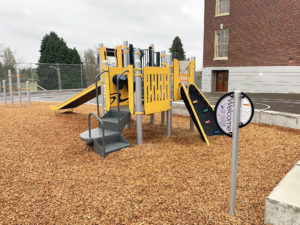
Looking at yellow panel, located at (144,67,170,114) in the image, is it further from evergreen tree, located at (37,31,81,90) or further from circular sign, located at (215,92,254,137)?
evergreen tree, located at (37,31,81,90)

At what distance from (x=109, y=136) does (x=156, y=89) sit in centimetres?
146

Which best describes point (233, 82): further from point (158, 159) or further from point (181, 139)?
point (158, 159)

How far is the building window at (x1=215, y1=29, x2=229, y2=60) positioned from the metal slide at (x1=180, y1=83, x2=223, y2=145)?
16.4 metres

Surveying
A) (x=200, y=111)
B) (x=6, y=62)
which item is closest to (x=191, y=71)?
(x=200, y=111)

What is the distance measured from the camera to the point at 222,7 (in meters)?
20.1

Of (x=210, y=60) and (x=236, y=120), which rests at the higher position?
(x=210, y=60)

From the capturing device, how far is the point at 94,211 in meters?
2.50

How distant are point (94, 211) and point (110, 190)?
1.54 feet

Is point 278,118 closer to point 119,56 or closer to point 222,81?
point 119,56

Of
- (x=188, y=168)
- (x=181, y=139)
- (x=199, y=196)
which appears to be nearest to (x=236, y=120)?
(x=199, y=196)

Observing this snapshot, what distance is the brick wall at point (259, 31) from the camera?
56.3ft

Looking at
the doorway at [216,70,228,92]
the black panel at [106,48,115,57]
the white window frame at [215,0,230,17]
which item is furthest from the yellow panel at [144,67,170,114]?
the white window frame at [215,0,230,17]

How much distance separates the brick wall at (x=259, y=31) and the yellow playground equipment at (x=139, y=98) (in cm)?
1545

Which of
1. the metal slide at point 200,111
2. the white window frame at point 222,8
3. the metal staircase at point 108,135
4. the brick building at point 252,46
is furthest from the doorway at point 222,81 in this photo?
the metal staircase at point 108,135
